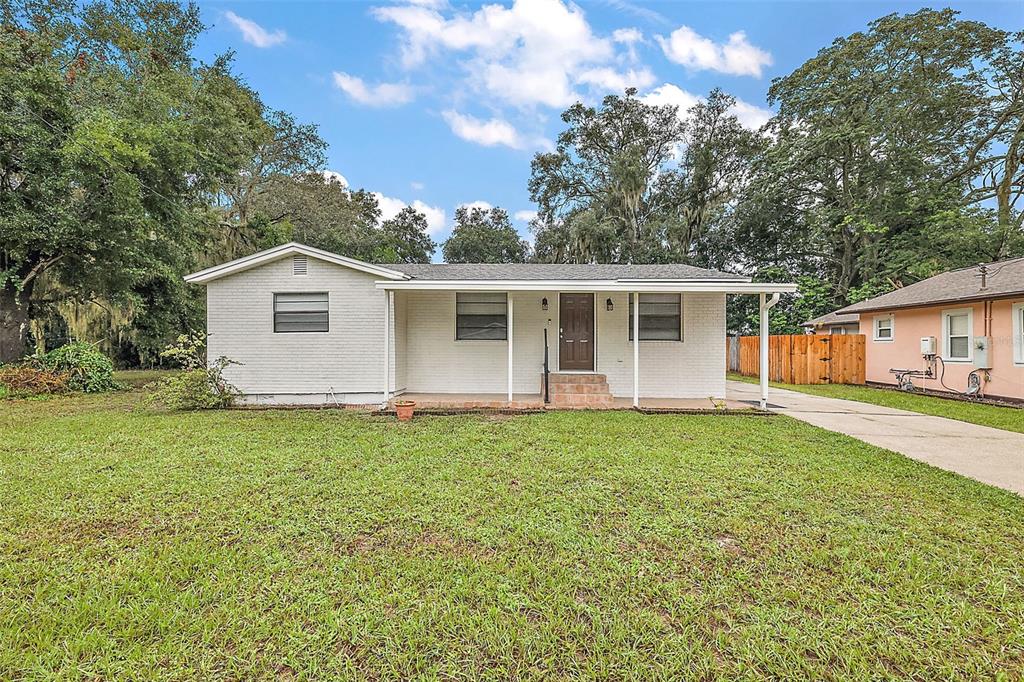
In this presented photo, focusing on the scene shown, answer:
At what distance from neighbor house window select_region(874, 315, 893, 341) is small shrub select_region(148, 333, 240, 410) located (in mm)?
16770

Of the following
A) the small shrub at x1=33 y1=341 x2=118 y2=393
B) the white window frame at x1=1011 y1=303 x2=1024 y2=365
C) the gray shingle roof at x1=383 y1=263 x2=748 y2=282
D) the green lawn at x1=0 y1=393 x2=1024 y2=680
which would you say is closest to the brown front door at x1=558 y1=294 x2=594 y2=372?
the gray shingle roof at x1=383 y1=263 x2=748 y2=282

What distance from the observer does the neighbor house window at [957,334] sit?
10484 millimetres

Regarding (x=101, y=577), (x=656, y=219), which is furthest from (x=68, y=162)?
(x=656, y=219)

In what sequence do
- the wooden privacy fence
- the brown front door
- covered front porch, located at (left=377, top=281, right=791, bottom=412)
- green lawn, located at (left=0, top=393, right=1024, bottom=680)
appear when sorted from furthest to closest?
the wooden privacy fence < the brown front door < covered front porch, located at (left=377, top=281, right=791, bottom=412) < green lawn, located at (left=0, top=393, right=1024, bottom=680)

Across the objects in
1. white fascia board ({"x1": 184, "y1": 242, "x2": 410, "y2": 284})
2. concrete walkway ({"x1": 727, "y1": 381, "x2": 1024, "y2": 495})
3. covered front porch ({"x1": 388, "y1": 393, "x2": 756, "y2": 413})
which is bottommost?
concrete walkway ({"x1": 727, "y1": 381, "x2": 1024, "y2": 495})

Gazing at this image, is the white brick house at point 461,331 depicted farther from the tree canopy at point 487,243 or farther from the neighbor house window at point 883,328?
the tree canopy at point 487,243

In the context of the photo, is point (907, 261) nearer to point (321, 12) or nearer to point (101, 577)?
point (321, 12)

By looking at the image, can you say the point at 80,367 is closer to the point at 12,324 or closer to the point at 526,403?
the point at 12,324

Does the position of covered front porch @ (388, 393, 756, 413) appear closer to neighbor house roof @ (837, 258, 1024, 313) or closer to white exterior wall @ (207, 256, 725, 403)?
white exterior wall @ (207, 256, 725, 403)

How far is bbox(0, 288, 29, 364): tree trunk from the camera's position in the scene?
11.1 metres

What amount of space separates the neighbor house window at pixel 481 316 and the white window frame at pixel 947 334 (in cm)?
1077

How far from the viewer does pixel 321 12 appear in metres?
12.1

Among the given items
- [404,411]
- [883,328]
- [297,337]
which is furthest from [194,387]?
[883,328]

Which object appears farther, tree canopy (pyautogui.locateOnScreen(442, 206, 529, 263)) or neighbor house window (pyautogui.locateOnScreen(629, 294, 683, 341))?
tree canopy (pyautogui.locateOnScreen(442, 206, 529, 263))
